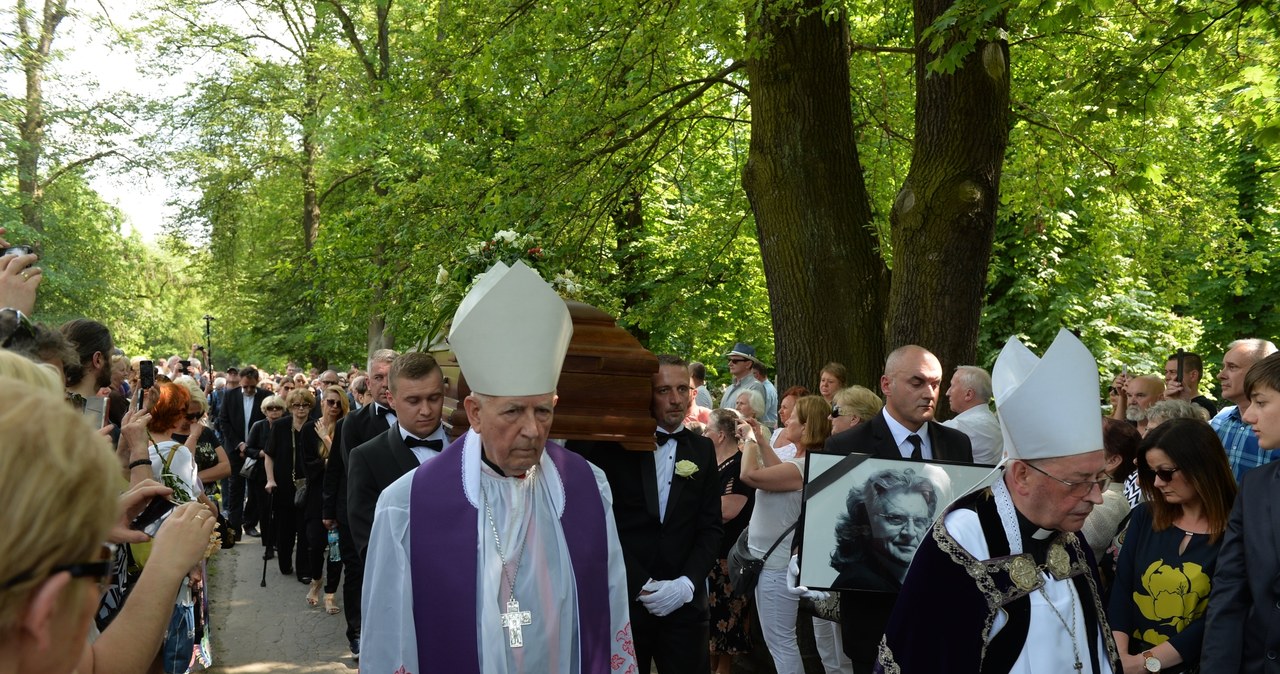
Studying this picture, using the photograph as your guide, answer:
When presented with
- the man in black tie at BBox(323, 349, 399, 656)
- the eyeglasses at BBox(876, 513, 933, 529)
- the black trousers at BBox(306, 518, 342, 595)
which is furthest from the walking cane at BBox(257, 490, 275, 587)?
the eyeglasses at BBox(876, 513, 933, 529)

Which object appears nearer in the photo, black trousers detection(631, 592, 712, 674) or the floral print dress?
the floral print dress

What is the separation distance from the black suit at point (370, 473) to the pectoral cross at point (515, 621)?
2387 millimetres

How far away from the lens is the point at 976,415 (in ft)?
22.2

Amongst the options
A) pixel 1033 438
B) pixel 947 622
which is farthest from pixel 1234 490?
pixel 947 622

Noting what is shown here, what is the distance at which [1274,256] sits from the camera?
3008 cm

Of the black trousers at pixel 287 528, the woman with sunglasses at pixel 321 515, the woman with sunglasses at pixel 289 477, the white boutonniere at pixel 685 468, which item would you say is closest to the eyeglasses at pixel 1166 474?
the white boutonniere at pixel 685 468

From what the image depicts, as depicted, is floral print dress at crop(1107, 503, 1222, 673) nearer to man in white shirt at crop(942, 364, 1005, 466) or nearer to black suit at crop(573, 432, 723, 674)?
man in white shirt at crop(942, 364, 1005, 466)

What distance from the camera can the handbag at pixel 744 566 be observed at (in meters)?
6.84

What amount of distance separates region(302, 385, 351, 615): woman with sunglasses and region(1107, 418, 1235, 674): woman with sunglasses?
7331 millimetres

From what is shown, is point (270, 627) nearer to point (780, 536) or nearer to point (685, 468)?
point (780, 536)

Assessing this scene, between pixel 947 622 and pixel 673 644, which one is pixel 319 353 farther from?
pixel 947 622

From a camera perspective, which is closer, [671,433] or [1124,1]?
[671,433]

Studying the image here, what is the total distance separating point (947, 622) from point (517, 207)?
32.9 ft

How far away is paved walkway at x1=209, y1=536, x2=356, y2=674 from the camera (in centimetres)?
864
